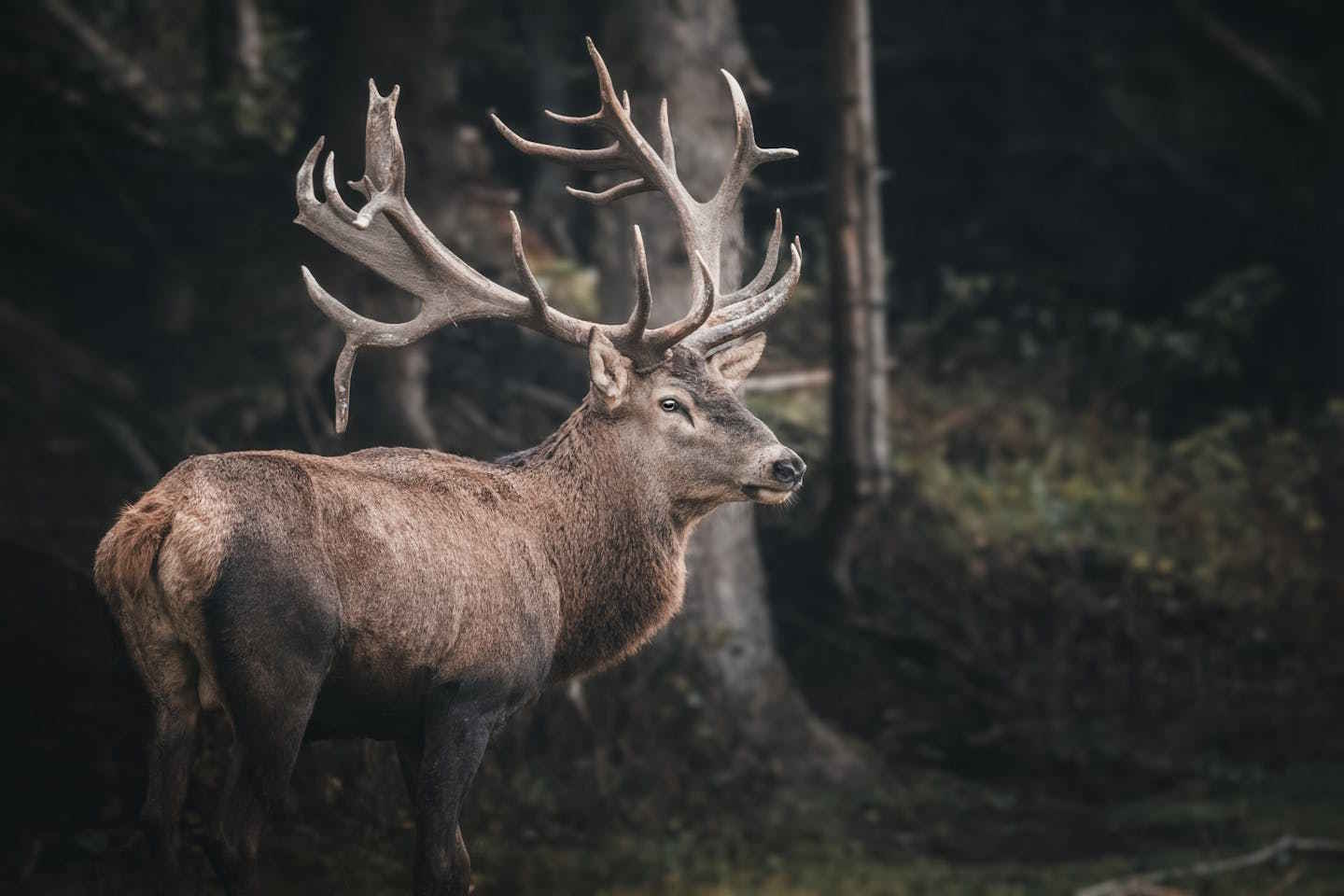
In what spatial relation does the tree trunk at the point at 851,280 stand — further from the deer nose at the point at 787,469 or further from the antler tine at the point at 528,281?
the antler tine at the point at 528,281

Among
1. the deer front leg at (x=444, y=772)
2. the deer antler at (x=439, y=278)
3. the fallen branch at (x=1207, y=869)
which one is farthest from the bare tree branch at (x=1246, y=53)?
the deer front leg at (x=444, y=772)

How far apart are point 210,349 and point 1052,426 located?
759 cm

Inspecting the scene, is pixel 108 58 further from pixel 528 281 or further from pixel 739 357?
pixel 528 281

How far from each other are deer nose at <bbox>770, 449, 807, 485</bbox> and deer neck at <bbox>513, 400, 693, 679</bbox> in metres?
0.47

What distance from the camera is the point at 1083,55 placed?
15.6 m

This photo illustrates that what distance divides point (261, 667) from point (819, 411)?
924 centimetres

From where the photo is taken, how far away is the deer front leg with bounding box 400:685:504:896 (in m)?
5.24

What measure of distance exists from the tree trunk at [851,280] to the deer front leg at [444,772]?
21.4 feet

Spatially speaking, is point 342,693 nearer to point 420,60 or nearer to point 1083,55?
point 420,60

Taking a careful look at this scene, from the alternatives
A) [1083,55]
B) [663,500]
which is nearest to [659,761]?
[663,500]

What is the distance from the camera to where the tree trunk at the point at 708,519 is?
9648 millimetres

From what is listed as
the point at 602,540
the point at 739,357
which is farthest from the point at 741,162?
the point at 602,540

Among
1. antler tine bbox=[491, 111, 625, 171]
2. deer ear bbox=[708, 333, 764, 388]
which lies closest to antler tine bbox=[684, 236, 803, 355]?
deer ear bbox=[708, 333, 764, 388]

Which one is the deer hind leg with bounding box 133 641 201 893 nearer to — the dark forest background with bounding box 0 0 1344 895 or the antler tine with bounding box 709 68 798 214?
the dark forest background with bounding box 0 0 1344 895
